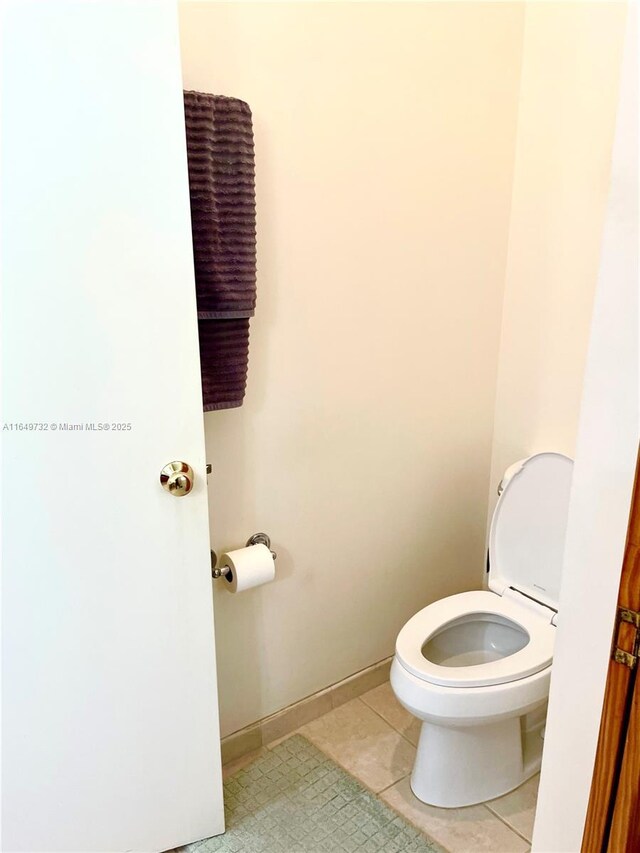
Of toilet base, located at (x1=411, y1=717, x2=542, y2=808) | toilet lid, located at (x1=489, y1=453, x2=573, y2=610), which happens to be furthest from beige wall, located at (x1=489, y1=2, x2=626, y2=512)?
toilet base, located at (x1=411, y1=717, x2=542, y2=808)

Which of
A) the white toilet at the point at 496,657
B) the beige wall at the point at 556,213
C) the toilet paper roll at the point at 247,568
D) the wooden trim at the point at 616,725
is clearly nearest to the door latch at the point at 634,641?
the wooden trim at the point at 616,725

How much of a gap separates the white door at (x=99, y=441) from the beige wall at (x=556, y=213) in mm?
1129

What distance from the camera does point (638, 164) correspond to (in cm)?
74

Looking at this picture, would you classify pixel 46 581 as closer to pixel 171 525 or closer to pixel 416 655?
pixel 171 525

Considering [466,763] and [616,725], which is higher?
[616,725]

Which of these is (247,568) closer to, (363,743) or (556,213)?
(363,743)

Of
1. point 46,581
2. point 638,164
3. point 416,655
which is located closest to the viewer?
point 638,164

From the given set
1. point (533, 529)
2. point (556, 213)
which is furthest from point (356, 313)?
point (533, 529)

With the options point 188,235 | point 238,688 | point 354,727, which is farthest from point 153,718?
point 188,235

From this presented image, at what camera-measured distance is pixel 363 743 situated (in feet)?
6.36

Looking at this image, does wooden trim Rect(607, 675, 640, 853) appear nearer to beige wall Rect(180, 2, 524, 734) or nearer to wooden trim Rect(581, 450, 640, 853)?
wooden trim Rect(581, 450, 640, 853)

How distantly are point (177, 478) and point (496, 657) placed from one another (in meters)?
1.11

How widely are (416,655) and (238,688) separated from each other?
525mm

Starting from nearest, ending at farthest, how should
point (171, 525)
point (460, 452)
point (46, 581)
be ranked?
point (46, 581) < point (171, 525) < point (460, 452)
